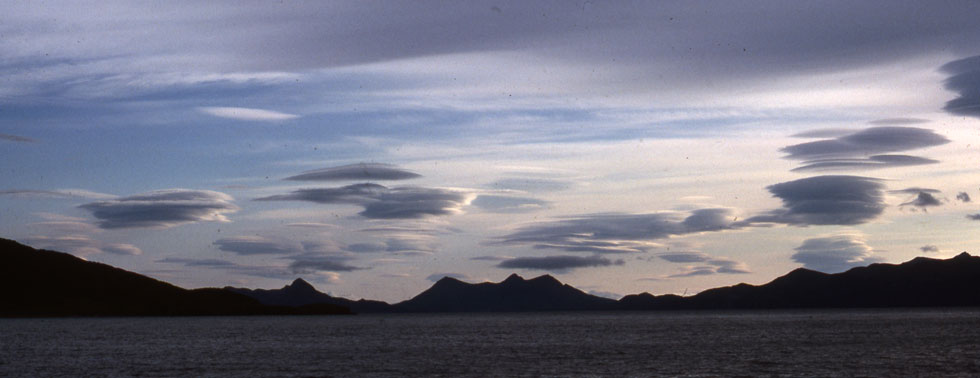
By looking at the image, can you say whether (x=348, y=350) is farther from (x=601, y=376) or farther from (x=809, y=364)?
(x=809, y=364)

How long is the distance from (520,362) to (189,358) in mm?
39766

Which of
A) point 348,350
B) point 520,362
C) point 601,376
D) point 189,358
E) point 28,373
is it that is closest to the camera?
point 601,376

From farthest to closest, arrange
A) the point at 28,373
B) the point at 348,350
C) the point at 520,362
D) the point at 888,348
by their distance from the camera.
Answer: the point at 348,350 → the point at 888,348 → the point at 520,362 → the point at 28,373

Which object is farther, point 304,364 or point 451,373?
point 304,364

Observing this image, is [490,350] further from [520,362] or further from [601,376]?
[601,376]

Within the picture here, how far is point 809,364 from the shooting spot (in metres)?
89.8

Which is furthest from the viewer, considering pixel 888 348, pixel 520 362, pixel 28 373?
pixel 888 348

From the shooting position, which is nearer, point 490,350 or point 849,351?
point 849,351

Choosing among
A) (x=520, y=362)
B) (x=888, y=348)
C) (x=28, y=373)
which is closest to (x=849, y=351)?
(x=888, y=348)

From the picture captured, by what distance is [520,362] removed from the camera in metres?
96.4

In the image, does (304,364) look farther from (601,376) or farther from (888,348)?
(888,348)

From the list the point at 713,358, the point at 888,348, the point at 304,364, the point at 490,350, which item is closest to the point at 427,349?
the point at 490,350

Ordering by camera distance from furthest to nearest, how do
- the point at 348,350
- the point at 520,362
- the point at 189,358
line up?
1. the point at 348,350
2. the point at 189,358
3. the point at 520,362

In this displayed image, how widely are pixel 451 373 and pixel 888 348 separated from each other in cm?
6119
